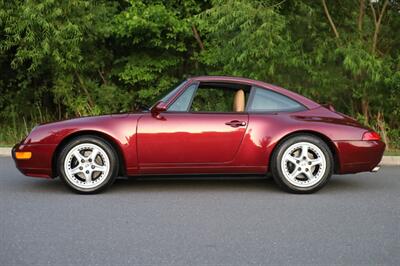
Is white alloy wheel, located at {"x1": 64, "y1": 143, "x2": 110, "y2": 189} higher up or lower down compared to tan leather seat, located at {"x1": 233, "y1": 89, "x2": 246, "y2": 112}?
lower down

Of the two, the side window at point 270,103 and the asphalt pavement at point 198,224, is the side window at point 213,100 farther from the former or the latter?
the asphalt pavement at point 198,224

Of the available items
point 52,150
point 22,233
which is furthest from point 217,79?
point 22,233

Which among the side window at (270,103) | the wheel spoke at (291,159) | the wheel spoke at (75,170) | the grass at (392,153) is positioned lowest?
the grass at (392,153)

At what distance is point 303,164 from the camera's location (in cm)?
703

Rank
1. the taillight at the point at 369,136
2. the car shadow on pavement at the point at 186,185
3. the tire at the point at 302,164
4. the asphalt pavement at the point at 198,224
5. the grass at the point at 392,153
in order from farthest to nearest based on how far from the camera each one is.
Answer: the grass at the point at 392,153, the car shadow on pavement at the point at 186,185, the taillight at the point at 369,136, the tire at the point at 302,164, the asphalt pavement at the point at 198,224

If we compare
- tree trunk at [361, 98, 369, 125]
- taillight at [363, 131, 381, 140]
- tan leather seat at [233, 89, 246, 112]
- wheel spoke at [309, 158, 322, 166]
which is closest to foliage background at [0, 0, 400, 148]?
tree trunk at [361, 98, 369, 125]

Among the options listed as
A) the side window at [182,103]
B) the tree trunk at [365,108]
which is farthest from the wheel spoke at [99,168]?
the tree trunk at [365,108]

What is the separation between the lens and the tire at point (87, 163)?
272 inches

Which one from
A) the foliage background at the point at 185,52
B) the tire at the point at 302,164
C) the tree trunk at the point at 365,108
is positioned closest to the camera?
the tire at the point at 302,164

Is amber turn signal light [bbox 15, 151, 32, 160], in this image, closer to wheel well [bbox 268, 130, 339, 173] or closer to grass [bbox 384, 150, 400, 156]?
wheel well [bbox 268, 130, 339, 173]

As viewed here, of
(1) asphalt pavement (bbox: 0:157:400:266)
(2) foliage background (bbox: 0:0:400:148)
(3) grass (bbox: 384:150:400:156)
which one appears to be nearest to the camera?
(1) asphalt pavement (bbox: 0:157:400:266)

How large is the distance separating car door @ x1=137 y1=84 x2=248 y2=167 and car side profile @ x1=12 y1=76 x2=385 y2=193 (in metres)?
0.01

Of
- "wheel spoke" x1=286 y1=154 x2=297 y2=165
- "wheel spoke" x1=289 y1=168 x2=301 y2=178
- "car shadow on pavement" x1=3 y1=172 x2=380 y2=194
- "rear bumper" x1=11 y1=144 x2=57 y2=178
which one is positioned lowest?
"car shadow on pavement" x1=3 y1=172 x2=380 y2=194

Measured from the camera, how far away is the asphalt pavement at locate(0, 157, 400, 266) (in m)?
4.50
